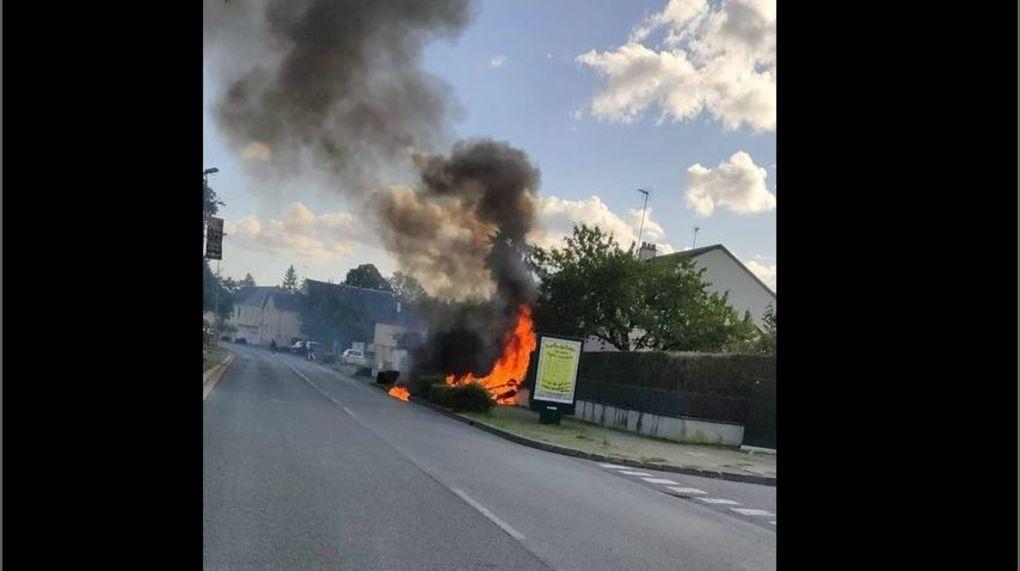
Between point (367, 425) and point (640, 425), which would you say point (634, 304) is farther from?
point (367, 425)

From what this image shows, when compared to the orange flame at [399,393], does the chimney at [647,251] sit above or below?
above

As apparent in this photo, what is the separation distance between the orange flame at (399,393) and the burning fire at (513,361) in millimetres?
1360

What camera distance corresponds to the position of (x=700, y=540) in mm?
5727

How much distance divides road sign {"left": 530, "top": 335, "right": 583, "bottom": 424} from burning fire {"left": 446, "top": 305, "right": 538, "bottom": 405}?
512cm

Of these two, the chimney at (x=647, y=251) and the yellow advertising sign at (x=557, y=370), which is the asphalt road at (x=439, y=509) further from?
the chimney at (x=647, y=251)

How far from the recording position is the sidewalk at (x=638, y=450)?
10.5m

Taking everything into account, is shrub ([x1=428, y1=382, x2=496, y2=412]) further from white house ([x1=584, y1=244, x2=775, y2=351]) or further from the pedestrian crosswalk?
white house ([x1=584, y1=244, x2=775, y2=351])

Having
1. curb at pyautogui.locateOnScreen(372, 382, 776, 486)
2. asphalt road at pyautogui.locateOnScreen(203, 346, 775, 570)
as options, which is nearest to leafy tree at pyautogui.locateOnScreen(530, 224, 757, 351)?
curb at pyautogui.locateOnScreen(372, 382, 776, 486)

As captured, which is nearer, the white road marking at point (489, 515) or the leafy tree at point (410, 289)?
the white road marking at point (489, 515)

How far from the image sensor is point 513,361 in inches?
866

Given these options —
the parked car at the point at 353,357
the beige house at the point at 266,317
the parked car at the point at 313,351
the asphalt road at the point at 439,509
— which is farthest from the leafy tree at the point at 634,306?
the beige house at the point at 266,317

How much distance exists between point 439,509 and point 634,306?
50.2 feet
